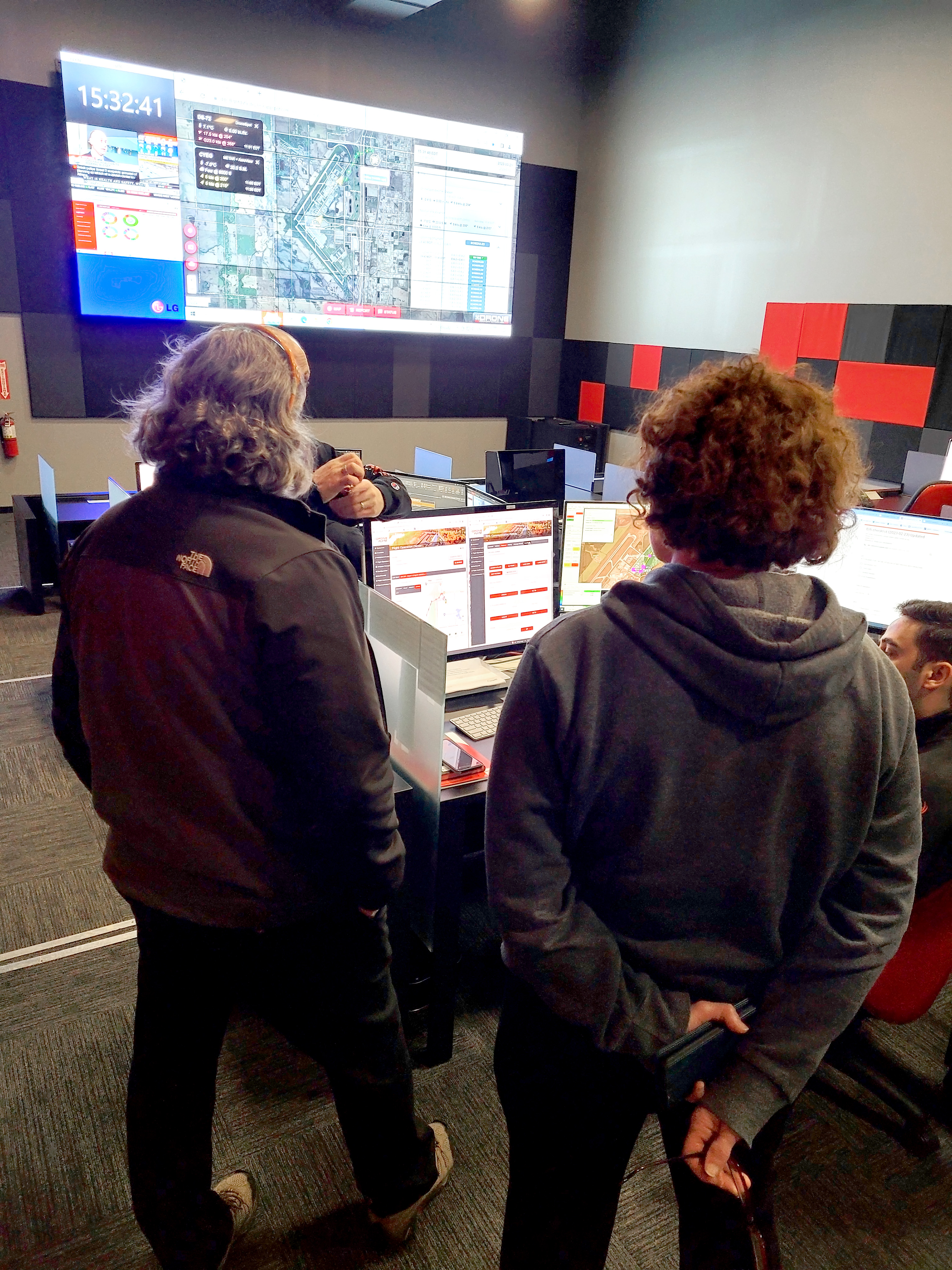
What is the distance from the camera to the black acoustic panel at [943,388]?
152 inches

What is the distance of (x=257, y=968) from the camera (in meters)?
1.13

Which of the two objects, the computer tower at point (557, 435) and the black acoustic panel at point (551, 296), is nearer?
the computer tower at point (557, 435)

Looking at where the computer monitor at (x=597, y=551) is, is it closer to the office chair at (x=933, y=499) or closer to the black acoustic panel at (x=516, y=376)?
the office chair at (x=933, y=499)

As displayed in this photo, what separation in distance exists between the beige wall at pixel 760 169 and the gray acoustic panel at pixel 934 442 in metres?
0.58

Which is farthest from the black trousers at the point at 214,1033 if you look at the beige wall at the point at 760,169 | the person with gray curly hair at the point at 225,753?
the beige wall at the point at 760,169

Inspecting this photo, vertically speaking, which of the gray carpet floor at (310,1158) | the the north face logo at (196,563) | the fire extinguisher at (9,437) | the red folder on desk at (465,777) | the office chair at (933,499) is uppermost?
the the north face logo at (196,563)

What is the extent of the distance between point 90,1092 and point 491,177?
5624 mm

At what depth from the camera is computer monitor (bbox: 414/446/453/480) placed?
3.27m

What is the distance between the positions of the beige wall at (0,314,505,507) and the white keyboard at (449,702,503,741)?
310cm

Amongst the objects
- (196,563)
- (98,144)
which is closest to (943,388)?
(196,563)

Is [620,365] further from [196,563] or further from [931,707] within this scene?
[196,563]

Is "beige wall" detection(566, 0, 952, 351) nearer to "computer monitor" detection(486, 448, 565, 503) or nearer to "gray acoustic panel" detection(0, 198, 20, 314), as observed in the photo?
"computer monitor" detection(486, 448, 565, 503)

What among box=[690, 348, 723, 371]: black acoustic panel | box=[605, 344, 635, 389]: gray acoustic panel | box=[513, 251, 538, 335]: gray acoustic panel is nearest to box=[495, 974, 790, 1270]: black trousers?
box=[690, 348, 723, 371]: black acoustic panel

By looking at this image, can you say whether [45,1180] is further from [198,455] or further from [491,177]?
[491,177]
